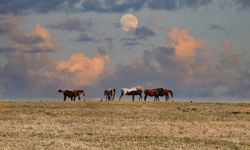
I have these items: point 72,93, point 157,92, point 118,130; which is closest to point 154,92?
point 157,92

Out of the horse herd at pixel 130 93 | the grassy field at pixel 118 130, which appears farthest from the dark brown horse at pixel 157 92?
the grassy field at pixel 118 130

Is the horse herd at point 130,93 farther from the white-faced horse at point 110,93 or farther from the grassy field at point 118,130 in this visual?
the grassy field at point 118,130

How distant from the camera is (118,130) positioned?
139ft

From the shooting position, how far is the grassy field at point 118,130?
33875mm

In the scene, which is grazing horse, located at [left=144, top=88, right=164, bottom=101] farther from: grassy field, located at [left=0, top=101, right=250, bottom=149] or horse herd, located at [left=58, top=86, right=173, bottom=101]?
grassy field, located at [left=0, top=101, right=250, bottom=149]

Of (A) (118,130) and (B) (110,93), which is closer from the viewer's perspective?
(A) (118,130)

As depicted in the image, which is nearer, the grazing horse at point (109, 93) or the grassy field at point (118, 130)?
the grassy field at point (118, 130)

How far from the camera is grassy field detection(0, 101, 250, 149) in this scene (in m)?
33.9

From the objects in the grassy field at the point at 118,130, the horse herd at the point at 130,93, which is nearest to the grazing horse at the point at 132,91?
the horse herd at the point at 130,93

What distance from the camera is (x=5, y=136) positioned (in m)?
38.1

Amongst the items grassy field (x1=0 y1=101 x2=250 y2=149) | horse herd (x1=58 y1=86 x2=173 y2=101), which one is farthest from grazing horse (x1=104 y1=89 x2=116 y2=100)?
grassy field (x1=0 y1=101 x2=250 y2=149)

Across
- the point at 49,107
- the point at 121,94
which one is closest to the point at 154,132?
the point at 49,107

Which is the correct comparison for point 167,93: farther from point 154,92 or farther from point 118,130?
point 118,130

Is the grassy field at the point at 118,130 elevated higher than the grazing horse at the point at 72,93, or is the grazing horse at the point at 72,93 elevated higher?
the grazing horse at the point at 72,93
